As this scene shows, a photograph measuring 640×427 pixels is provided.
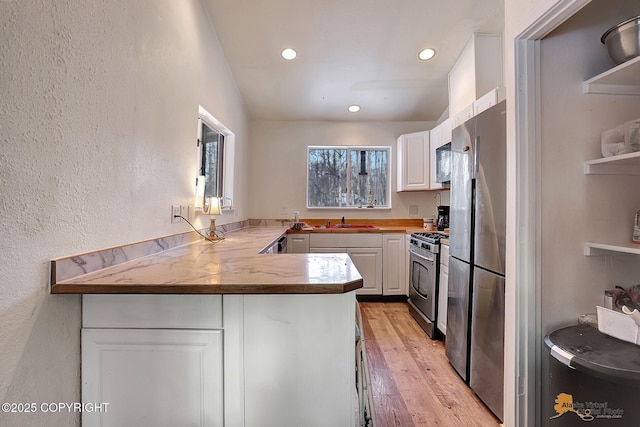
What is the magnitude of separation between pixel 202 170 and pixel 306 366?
6.91ft

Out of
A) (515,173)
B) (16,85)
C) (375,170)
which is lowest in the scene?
(515,173)

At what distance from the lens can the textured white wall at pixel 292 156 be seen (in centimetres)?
400

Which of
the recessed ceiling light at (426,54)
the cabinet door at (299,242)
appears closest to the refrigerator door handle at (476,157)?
the recessed ceiling light at (426,54)

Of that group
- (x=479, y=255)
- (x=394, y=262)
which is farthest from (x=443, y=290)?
(x=394, y=262)

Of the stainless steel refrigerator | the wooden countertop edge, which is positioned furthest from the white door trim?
the wooden countertop edge

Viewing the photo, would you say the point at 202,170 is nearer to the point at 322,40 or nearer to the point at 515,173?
the point at 322,40

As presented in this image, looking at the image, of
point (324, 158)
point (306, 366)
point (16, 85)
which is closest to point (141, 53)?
point (16, 85)

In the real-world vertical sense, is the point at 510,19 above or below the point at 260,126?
below

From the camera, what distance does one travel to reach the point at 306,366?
39.8 inches

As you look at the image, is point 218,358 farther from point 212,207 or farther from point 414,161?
point 414,161

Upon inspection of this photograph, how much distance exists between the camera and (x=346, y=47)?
2.71m

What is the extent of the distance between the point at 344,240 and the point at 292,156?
4.67 feet

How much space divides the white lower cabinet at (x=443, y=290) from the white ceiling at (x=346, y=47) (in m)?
1.87

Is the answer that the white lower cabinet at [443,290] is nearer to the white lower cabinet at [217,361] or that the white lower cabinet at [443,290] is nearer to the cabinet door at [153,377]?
the white lower cabinet at [217,361]
